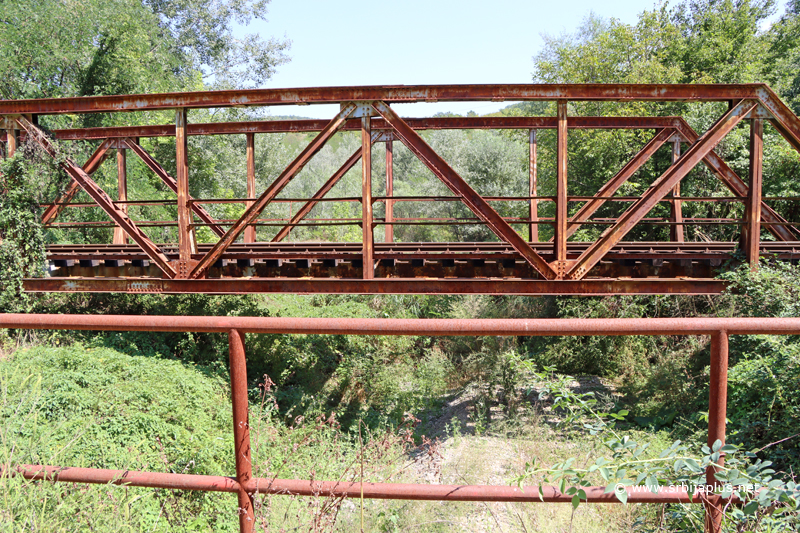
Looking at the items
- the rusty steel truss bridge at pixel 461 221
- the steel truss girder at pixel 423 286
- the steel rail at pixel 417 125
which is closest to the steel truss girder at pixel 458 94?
the rusty steel truss bridge at pixel 461 221

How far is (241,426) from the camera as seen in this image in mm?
2086

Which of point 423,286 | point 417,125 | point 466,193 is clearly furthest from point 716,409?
point 417,125

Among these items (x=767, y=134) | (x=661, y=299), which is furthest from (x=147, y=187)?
(x=767, y=134)

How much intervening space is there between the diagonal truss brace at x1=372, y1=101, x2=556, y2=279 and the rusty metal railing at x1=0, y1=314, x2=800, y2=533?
4029 millimetres

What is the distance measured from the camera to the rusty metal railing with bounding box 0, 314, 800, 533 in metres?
1.92

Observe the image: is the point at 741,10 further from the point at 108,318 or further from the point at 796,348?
the point at 108,318

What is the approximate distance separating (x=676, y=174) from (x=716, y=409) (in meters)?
4.88

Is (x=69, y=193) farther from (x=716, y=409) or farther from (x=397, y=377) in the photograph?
(x=716, y=409)

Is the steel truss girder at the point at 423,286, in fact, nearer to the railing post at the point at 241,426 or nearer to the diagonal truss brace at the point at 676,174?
the diagonal truss brace at the point at 676,174

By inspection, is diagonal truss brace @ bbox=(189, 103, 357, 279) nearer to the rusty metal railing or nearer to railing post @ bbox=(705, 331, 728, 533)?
the rusty metal railing

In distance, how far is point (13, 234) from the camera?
8.26 meters

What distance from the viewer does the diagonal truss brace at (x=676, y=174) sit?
5.95 metres

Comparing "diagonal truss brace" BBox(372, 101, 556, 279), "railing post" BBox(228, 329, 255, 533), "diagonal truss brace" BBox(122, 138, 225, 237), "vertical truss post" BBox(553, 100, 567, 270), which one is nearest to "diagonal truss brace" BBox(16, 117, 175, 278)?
"diagonal truss brace" BBox(122, 138, 225, 237)

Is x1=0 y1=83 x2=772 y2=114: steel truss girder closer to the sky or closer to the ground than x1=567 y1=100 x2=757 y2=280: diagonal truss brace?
closer to the sky
